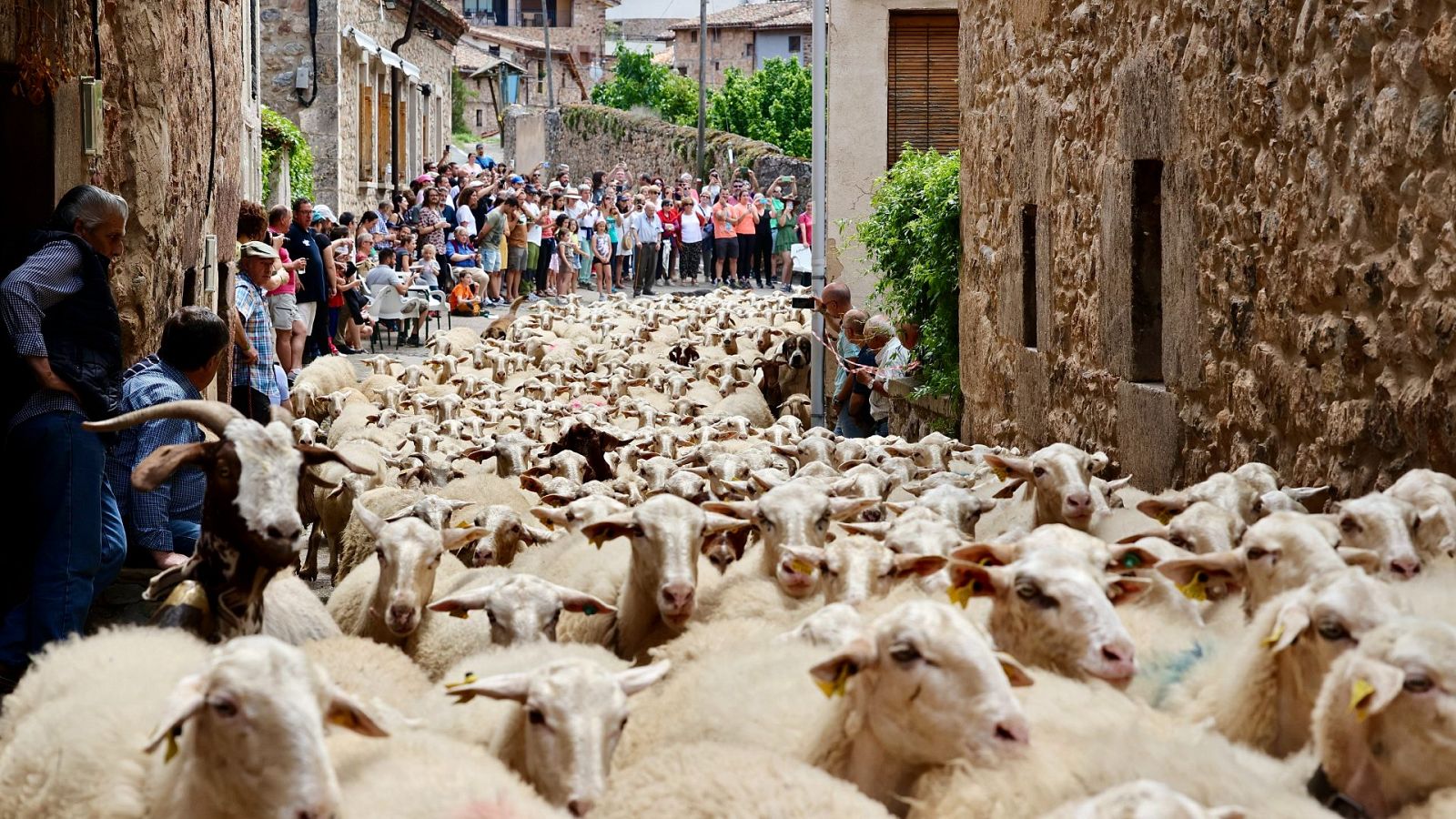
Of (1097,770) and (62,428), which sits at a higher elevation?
(62,428)

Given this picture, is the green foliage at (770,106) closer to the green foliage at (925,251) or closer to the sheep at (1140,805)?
the green foliage at (925,251)

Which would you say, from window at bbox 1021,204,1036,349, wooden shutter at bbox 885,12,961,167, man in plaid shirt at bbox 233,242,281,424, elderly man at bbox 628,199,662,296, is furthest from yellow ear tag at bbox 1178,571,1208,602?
elderly man at bbox 628,199,662,296

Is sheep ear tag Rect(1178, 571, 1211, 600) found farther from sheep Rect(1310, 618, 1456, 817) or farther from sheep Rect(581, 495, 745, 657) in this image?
sheep Rect(581, 495, 745, 657)

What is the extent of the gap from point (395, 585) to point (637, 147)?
45.8 m

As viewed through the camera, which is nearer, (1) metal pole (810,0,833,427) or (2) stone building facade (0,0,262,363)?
(2) stone building facade (0,0,262,363)

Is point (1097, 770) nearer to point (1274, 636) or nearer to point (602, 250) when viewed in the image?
point (1274, 636)

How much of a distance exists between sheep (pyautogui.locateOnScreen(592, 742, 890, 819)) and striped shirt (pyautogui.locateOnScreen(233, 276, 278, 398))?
22.1 ft

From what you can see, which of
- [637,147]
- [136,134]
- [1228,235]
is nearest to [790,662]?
[1228,235]

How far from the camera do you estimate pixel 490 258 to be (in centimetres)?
2631

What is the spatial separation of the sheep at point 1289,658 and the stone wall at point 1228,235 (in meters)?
1.36

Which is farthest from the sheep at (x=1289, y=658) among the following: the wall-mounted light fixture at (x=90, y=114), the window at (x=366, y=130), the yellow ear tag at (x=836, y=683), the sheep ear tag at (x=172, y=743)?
the window at (x=366, y=130)

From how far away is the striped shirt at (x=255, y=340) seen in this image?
1041 centimetres

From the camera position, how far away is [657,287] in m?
33.9

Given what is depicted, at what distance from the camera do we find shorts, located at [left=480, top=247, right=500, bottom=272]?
26.2 m
